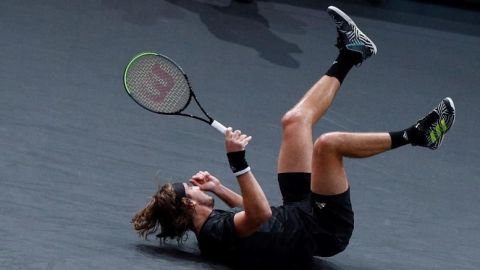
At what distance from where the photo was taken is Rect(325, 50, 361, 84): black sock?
5562 mm

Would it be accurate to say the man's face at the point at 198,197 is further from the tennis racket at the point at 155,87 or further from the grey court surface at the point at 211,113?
the tennis racket at the point at 155,87

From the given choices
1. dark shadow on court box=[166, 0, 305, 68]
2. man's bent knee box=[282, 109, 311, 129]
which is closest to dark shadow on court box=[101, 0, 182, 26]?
dark shadow on court box=[166, 0, 305, 68]

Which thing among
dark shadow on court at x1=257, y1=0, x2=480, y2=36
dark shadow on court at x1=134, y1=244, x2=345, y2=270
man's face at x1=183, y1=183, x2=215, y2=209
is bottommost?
dark shadow on court at x1=257, y1=0, x2=480, y2=36

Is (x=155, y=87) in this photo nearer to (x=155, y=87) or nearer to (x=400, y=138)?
(x=155, y=87)

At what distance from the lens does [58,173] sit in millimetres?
5461

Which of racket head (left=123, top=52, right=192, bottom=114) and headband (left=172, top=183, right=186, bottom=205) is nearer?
headband (left=172, top=183, right=186, bottom=205)

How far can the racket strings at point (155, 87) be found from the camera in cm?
521

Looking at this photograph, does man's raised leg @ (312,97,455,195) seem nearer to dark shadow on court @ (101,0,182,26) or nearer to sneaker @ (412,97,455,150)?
sneaker @ (412,97,455,150)

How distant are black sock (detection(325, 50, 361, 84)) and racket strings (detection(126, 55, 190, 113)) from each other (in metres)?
0.76

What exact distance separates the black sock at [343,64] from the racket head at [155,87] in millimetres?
763

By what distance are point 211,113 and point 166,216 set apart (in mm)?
1848

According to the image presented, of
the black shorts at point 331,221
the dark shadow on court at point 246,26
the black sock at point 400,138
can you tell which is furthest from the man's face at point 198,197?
the dark shadow on court at point 246,26

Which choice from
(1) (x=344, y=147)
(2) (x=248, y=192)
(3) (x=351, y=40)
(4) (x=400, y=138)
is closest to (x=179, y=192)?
(2) (x=248, y=192)

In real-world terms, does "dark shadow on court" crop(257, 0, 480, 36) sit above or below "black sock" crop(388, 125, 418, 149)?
below
